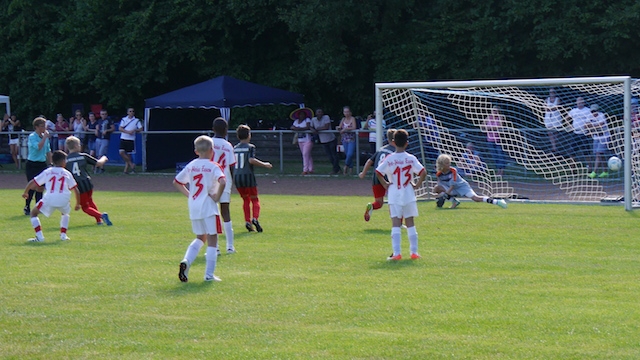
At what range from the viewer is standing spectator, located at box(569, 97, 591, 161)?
18766 mm

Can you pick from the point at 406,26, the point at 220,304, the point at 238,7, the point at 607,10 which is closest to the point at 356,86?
the point at 406,26

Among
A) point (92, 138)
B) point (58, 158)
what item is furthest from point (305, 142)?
point (58, 158)

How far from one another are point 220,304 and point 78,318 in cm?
124

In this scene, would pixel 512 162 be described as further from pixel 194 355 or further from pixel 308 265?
pixel 194 355

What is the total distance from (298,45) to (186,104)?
4748 millimetres

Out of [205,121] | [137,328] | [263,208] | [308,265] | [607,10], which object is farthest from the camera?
[205,121]

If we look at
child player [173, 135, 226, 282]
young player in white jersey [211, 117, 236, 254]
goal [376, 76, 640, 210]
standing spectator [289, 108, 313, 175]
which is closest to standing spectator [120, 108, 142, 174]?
standing spectator [289, 108, 313, 175]

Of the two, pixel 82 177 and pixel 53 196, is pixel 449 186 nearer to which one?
pixel 82 177

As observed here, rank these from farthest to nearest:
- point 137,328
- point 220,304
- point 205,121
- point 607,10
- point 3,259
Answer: point 205,121 → point 607,10 → point 3,259 → point 220,304 → point 137,328

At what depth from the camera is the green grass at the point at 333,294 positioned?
6895mm

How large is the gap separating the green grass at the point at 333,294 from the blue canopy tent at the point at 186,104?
11.4m

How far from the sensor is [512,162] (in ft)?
63.8

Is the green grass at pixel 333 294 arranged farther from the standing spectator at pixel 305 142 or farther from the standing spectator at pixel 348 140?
the standing spectator at pixel 305 142

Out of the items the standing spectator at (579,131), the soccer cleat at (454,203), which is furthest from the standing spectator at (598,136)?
the soccer cleat at (454,203)
